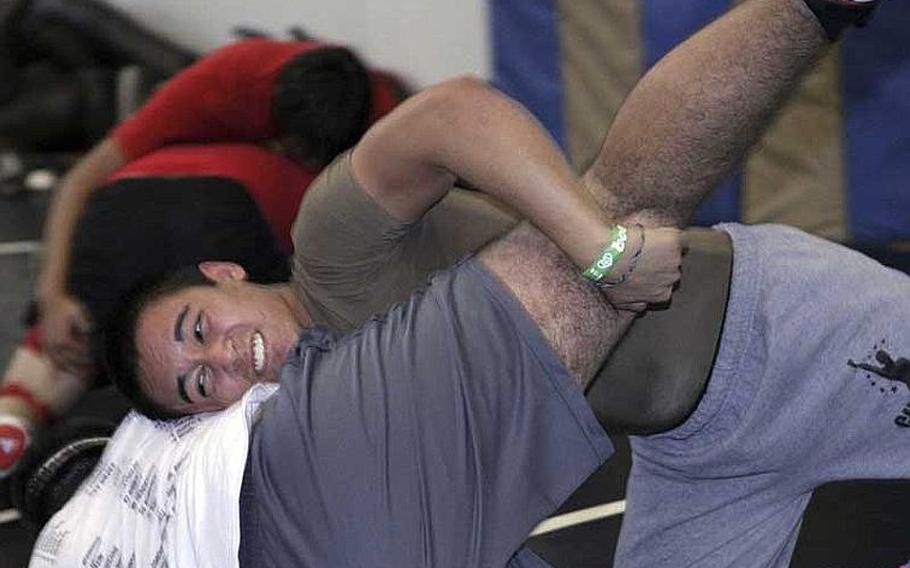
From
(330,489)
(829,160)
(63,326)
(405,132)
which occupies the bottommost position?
(63,326)

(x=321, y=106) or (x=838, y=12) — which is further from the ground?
(x=838, y=12)

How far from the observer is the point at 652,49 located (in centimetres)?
326

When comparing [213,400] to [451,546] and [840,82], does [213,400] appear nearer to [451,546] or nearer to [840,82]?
[451,546]

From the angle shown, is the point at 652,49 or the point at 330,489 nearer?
the point at 330,489

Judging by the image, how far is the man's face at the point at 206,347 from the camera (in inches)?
60.7

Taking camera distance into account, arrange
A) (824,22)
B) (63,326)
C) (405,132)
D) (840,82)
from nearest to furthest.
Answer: (824,22)
(405,132)
(63,326)
(840,82)

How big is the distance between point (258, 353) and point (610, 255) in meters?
0.51

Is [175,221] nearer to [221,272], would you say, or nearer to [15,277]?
[221,272]

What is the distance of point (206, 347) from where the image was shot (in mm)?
1551

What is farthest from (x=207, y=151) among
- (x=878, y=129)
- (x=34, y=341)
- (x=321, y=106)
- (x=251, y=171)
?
(x=878, y=129)

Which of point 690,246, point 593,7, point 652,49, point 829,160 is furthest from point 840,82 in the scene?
point 690,246

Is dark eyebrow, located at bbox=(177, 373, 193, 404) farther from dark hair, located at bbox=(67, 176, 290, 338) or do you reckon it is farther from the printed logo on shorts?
dark hair, located at bbox=(67, 176, 290, 338)

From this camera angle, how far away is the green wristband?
1.23 meters

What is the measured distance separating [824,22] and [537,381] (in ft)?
1.39
